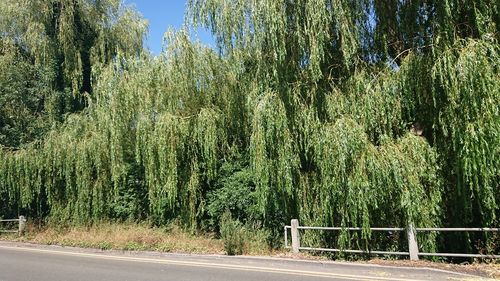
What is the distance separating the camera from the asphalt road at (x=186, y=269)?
931 centimetres

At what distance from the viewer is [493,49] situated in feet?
31.8

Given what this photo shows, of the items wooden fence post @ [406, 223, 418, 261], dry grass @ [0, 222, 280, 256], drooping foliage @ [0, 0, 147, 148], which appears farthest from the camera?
drooping foliage @ [0, 0, 147, 148]

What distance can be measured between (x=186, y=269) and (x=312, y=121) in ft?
15.8

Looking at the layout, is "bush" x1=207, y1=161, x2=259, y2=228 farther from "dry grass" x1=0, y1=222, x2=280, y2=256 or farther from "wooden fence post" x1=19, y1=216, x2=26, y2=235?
"wooden fence post" x1=19, y1=216, x2=26, y2=235

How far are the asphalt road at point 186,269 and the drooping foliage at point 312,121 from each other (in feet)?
4.33

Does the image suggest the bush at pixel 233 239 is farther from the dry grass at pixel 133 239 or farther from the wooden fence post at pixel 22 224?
the wooden fence post at pixel 22 224

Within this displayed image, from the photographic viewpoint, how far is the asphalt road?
9.31 meters

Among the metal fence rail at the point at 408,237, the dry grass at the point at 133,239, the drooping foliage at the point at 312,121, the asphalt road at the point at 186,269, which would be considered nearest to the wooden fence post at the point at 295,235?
the metal fence rail at the point at 408,237

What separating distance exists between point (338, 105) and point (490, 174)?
3.80m

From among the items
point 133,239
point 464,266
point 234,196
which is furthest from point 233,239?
point 464,266

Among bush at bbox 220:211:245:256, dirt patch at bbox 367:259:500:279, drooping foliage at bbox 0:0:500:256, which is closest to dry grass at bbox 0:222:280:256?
bush at bbox 220:211:245:256

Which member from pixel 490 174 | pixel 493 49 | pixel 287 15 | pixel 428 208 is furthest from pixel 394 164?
pixel 287 15

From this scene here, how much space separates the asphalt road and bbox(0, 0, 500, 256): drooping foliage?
1319mm

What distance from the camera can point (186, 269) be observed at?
10.8m
